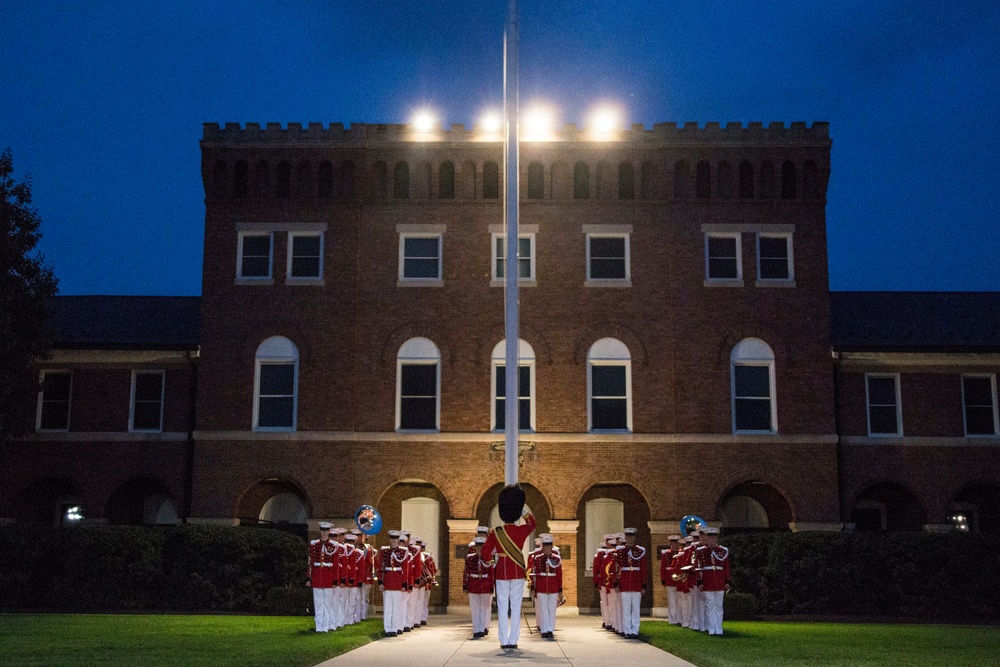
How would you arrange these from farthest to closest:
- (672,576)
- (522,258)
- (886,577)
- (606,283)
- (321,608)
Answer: (522,258) < (606,283) < (886,577) < (672,576) < (321,608)

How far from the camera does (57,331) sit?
37.4 m

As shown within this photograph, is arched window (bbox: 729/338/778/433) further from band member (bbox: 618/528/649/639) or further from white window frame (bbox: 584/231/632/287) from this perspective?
band member (bbox: 618/528/649/639)

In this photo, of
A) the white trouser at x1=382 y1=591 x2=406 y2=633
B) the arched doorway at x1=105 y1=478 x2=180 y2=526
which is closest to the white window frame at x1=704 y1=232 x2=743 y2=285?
the white trouser at x1=382 y1=591 x2=406 y2=633

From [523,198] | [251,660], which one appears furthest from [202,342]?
[251,660]

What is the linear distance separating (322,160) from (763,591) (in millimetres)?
16827

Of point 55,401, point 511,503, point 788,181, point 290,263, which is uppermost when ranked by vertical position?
point 788,181

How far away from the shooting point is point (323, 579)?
2331 cm

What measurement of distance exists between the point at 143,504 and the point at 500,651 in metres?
20.2

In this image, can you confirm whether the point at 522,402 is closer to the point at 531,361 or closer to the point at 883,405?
the point at 531,361

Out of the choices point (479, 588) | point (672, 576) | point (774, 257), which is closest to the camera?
point (479, 588)

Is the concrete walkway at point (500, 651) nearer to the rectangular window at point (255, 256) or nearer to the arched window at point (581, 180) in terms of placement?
the rectangular window at point (255, 256)

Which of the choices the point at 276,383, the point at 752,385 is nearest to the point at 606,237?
the point at 752,385

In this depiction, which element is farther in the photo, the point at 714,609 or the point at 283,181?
the point at 283,181

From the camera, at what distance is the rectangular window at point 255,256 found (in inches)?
1373
